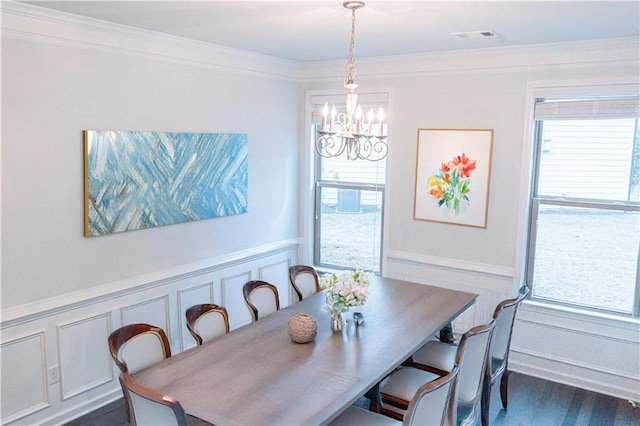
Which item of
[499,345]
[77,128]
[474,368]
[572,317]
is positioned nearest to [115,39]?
[77,128]

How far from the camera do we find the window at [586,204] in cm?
406

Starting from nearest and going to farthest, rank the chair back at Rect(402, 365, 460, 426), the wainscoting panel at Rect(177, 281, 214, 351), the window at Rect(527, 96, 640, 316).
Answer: the chair back at Rect(402, 365, 460, 426) → the window at Rect(527, 96, 640, 316) → the wainscoting panel at Rect(177, 281, 214, 351)

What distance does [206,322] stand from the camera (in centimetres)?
333

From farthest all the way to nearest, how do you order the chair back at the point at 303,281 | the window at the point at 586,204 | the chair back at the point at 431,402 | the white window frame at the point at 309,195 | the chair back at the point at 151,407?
1. the white window frame at the point at 309,195
2. the chair back at the point at 303,281
3. the window at the point at 586,204
4. the chair back at the point at 431,402
5. the chair back at the point at 151,407

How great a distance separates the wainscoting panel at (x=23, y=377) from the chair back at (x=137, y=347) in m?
0.81

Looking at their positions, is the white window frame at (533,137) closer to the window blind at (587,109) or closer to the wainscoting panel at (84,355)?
the window blind at (587,109)

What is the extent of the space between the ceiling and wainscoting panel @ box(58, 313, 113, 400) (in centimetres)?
209

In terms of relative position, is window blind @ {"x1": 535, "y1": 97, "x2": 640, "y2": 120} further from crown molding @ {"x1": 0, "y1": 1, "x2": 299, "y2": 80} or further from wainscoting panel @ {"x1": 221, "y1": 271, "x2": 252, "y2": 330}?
wainscoting panel @ {"x1": 221, "y1": 271, "x2": 252, "y2": 330}

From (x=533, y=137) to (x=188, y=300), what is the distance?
320 centimetres

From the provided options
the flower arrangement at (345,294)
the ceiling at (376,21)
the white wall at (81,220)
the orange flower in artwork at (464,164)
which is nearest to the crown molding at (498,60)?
the ceiling at (376,21)

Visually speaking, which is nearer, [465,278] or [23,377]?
[23,377]

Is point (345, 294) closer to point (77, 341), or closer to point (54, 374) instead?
point (77, 341)

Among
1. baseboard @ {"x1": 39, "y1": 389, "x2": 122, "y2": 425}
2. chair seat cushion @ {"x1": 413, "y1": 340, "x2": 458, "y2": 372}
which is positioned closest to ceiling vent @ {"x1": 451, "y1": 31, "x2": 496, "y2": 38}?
chair seat cushion @ {"x1": 413, "y1": 340, "x2": 458, "y2": 372}

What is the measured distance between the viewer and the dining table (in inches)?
92.8
